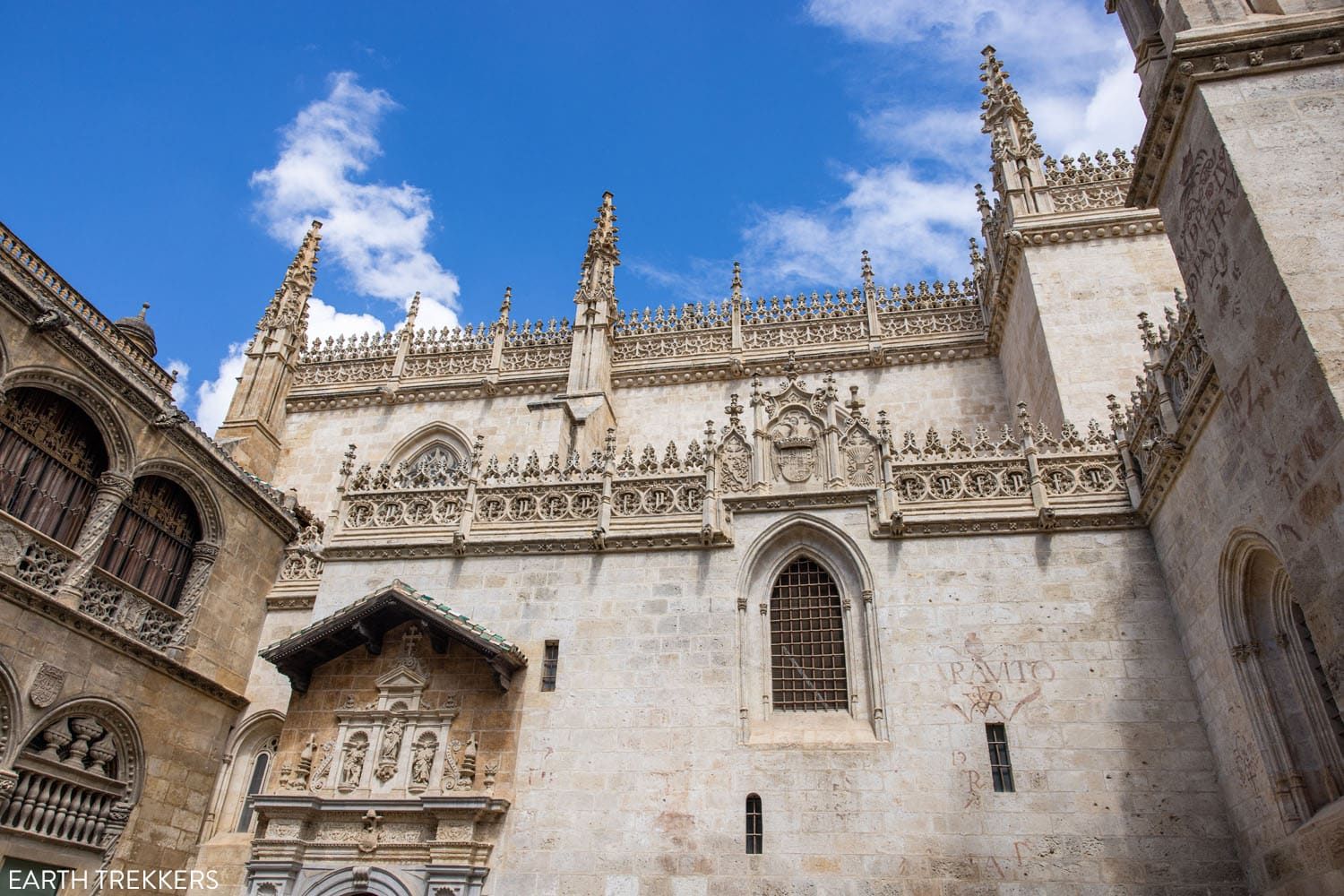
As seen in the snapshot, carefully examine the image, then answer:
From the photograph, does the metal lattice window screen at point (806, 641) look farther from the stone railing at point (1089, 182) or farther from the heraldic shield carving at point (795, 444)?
the stone railing at point (1089, 182)

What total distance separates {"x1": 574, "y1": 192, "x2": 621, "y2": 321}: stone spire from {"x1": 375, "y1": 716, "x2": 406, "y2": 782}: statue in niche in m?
13.0

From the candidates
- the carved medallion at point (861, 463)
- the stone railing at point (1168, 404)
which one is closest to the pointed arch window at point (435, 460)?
the carved medallion at point (861, 463)

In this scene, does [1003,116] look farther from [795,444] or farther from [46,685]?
[46,685]

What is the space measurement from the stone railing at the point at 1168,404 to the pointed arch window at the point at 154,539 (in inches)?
669

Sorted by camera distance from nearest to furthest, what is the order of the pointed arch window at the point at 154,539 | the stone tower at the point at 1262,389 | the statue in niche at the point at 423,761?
the stone tower at the point at 1262,389 < the statue in niche at the point at 423,761 < the pointed arch window at the point at 154,539

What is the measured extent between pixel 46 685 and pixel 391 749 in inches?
216

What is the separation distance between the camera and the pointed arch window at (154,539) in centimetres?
1566

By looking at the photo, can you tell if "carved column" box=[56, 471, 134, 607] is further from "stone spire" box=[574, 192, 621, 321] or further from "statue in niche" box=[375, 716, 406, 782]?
"stone spire" box=[574, 192, 621, 321]

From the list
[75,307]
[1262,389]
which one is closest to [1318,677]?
[1262,389]

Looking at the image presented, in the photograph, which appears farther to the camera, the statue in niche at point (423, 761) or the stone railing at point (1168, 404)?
the statue in niche at point (423, 761)

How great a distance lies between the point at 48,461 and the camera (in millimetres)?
14578

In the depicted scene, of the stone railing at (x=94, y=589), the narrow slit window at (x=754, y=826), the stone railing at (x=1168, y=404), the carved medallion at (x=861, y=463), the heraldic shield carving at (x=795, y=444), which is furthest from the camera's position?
the heraldic shield carving at (x=795, y=444)

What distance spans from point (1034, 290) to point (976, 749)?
35.1 ft

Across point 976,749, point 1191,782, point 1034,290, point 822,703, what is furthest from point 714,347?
point 1191,782
